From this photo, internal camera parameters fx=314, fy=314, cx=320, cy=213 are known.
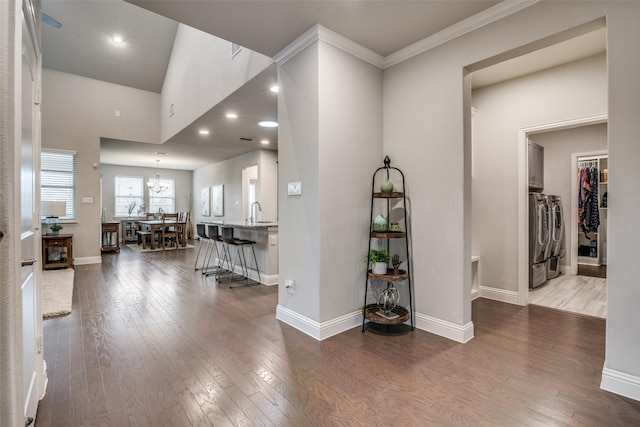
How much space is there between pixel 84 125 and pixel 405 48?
6.67 metres

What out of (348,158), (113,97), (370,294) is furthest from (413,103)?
(113,97)

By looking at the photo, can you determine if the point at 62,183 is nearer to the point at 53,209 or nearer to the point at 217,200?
the point at 53,209

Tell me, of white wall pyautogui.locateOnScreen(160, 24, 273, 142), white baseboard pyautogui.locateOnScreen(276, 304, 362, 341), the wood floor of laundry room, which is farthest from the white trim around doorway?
white wall pyautogui.locateOnScreen(160, 24, 273, 142)

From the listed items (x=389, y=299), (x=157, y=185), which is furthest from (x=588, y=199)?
Answer: (x=157, y=185)

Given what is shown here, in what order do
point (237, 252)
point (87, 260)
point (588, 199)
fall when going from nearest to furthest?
point (237, 252) < point (588, 199) < point (87, 260)

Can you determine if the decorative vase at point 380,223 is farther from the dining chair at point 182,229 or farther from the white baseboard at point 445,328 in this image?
the dining chair at point 182,229

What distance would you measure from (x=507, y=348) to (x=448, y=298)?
55 cm

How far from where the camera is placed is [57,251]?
5.96 m

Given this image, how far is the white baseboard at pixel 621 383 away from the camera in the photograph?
1793mm

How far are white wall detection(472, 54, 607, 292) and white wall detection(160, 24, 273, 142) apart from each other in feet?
8.91

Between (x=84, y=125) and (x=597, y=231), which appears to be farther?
(x=84, y=125)

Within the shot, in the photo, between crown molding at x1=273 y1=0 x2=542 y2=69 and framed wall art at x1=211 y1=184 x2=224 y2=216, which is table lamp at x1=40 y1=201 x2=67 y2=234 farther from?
crown molding at x1=273 y1=0 x2=542 y2=69

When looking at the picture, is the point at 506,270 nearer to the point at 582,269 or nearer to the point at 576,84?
the point at 576,84

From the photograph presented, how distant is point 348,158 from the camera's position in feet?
9.25
